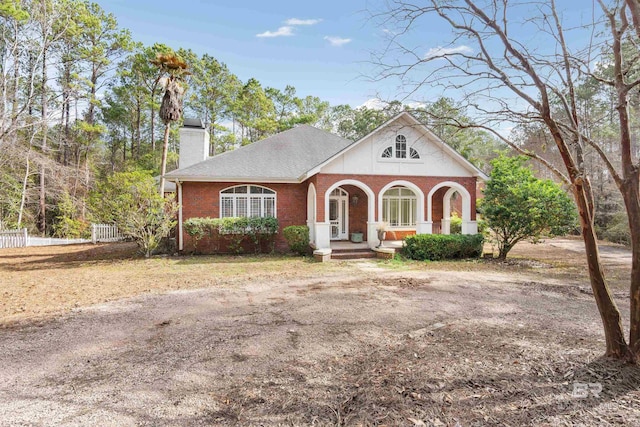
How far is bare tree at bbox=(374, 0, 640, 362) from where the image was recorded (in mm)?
3115

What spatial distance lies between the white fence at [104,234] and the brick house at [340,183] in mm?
10206

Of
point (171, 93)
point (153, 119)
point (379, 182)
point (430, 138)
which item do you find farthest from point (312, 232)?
point (153, 119)

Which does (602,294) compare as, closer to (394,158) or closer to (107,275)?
(394,158)

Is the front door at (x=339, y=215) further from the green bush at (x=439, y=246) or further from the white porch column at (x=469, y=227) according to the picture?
the white porch column at (x=469, y=227)

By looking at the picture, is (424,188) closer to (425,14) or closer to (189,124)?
(425,14)

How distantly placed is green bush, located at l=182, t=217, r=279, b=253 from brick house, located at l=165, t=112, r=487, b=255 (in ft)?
2.54

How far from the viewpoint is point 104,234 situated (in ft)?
66.4

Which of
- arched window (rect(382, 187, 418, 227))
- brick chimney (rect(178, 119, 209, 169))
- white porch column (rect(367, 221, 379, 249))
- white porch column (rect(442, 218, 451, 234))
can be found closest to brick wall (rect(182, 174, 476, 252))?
white porch column (rect(367, 221, 379, 249))

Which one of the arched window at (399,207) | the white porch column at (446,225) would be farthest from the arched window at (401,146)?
the white porch column at (446,225)

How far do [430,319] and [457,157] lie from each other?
9804 mm

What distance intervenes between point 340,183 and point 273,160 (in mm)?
4092

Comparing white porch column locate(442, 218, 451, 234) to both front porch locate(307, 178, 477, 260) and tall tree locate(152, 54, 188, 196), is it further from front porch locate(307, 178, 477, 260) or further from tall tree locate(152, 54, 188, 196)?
tall tree locate(152, 54, 188, 196)

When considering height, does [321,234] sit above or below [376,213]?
below

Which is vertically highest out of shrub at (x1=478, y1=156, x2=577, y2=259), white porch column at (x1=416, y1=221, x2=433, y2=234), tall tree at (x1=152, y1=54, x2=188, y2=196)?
tall tree at (x1=152, y1=54, x2=188, y2=196)
